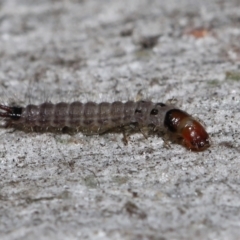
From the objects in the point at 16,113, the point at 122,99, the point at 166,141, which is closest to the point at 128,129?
the point at 166,141

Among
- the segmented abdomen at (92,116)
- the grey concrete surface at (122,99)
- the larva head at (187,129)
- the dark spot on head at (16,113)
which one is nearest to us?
the grey concrete surface at (122,99)

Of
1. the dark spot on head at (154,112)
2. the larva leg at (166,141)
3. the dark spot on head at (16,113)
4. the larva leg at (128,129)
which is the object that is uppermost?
the dark spot on head at (154,112)

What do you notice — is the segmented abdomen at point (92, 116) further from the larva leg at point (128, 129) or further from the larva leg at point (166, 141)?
the larva leg at point (166, 141)

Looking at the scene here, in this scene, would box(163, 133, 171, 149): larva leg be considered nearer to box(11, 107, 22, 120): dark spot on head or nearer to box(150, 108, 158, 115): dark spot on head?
box(150, 108, 158, 115): dark spot on head

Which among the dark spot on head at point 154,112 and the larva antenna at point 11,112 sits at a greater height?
the dark spot on head at point 154,112

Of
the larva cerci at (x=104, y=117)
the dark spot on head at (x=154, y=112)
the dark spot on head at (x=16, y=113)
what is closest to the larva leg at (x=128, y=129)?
the larva cerci at (x=104, y=117)

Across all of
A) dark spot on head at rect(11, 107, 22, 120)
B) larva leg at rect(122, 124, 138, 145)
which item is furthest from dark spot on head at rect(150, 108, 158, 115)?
dark spot on head at rect(11, 107, 22, 120)

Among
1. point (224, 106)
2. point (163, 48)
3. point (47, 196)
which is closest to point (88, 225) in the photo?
point (47, 196)

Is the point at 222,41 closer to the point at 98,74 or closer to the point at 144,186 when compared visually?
the point at 98,74

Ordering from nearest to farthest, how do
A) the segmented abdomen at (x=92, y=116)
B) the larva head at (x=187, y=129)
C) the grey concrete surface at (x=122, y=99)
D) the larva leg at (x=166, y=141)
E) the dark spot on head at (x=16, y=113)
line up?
1. the grey concrete surface at (x=122, y=99)
2. the larva head at (x=187, y=129)
3. the larva leg at (x=166, y=141)
4. the segmented abdomen at (x=92, y=116)
5. the dark spot on head at (x=16, y=113)
